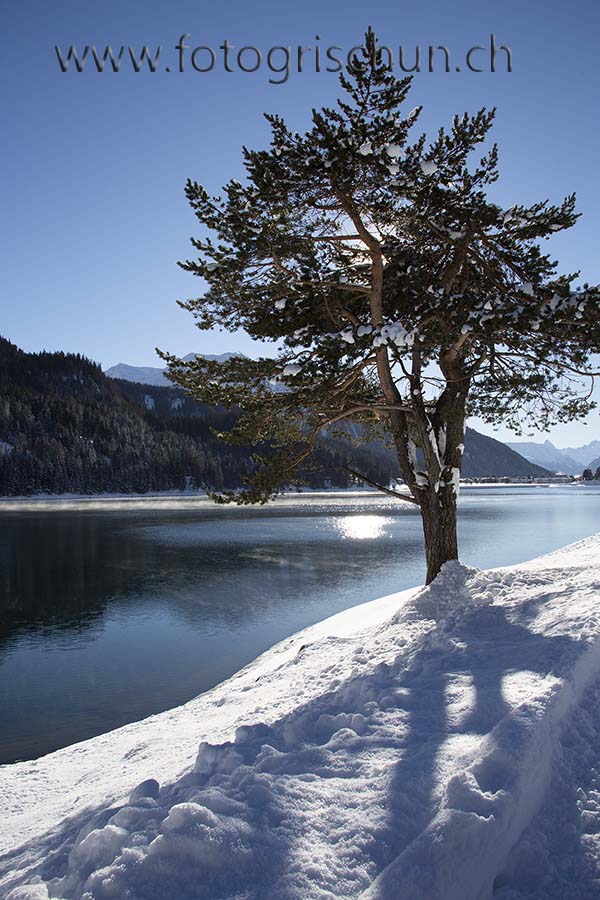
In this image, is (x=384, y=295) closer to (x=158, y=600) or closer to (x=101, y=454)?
(x=158, y=600)

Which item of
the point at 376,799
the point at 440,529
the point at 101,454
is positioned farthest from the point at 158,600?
the point at 101,454

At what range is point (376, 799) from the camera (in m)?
4.10

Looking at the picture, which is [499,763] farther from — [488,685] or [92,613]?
[92,613]

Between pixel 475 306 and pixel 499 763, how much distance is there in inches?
317

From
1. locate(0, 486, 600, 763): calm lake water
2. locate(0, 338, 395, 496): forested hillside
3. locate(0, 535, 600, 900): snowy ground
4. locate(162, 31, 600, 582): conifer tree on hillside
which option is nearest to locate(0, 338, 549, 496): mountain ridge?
locate(0, 338, 395, 496): forested hillside

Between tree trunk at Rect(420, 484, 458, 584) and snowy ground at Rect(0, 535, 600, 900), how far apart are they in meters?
4.22

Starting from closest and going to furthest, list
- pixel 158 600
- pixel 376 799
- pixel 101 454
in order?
pixel 376 799 < pixel 158 600 < pixel 101 454

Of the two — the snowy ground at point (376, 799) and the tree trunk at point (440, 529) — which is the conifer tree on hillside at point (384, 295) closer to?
the tree trunk at point (440, 529)

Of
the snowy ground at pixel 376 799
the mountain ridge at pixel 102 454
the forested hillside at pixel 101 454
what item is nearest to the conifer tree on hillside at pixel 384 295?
the snowy ground at pixel 376 799

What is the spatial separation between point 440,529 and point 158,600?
15.7 metres

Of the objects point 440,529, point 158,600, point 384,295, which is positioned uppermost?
point 384,295

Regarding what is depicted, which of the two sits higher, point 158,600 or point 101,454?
point 101,454

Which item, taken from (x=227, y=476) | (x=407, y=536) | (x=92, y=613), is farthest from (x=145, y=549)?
(x=227, y=476)

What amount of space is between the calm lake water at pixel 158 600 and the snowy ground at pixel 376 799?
19.2 feet
